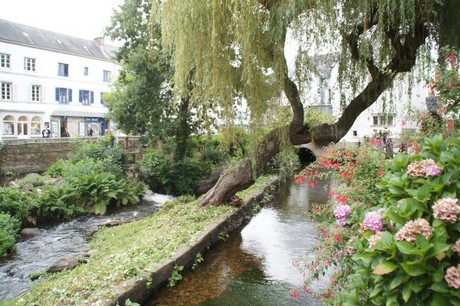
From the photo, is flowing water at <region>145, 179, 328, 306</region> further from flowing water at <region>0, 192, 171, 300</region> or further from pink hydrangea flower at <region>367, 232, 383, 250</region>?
pink hydrangea flower at <region>367, 232, 383, 250</region>

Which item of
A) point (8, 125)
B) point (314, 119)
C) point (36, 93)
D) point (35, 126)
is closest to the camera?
point (314, 119)

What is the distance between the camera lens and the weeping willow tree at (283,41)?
189 inches

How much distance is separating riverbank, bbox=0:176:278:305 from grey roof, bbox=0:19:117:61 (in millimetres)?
Answer: 24714

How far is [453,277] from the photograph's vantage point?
1650mm

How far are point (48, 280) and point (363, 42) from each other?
566 cm

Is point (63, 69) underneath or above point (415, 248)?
above

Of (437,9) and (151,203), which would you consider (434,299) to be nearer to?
(437,9)

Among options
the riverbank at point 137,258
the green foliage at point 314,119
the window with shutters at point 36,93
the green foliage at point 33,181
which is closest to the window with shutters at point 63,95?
the window with shutters at point 36,93

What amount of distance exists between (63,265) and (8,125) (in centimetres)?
2974

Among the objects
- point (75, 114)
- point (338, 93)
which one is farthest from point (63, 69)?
point (338, 93)

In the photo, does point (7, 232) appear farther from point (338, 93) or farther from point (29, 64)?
point (29, 64)

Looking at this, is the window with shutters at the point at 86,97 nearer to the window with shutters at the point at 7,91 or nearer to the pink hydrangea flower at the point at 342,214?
the window with shutters at the point at 7,91

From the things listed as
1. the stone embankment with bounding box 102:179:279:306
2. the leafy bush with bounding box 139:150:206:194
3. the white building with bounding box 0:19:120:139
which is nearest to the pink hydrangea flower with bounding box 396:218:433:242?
the stone embankment with bounding box 102:179:279:306

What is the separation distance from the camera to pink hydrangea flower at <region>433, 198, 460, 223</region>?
5.50 ft
